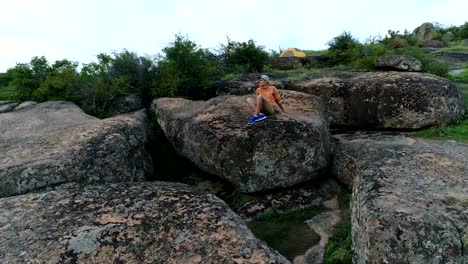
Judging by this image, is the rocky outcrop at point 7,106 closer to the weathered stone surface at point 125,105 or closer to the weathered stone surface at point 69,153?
the weathered stone surface at point 69,153

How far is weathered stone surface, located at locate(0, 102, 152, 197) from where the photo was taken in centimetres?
879

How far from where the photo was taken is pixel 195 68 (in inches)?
666

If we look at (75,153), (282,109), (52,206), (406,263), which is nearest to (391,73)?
(282,109)

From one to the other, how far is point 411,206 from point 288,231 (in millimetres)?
3348

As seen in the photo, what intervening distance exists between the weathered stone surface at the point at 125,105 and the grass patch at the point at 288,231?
8126 millimetres

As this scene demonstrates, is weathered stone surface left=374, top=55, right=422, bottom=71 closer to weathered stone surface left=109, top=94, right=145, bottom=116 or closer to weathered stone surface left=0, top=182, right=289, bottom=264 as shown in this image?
weathered stone surface left=109, top=94, right=145, bottom=116

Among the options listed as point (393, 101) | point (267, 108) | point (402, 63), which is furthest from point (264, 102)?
point (402, 63)

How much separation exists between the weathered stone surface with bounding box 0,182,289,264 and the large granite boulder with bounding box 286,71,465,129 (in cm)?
769

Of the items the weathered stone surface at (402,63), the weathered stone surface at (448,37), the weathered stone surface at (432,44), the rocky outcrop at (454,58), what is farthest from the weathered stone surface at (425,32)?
Result: the weathered stone surface at (402,63)

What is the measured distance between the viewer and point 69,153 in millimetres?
9250

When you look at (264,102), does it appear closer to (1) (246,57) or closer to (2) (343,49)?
(1) (246,57)

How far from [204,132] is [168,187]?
11.7ft

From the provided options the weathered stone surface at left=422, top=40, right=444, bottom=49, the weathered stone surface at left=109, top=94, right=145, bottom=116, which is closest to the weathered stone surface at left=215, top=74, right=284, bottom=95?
the weathered stone surface at left=109, top=94, right=145, bottom=116

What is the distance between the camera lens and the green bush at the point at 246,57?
22594 mm
